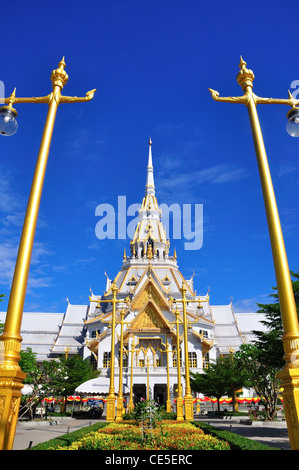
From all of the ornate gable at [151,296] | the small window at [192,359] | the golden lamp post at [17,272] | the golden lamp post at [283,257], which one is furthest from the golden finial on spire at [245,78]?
the small window at [192,359]

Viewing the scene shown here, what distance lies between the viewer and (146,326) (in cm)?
4238

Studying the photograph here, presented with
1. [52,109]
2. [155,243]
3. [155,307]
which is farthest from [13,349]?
[155,243]

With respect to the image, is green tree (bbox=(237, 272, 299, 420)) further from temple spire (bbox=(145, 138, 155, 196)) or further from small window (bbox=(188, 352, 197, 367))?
temple spire (bbox=(145, 138, 155, 196))

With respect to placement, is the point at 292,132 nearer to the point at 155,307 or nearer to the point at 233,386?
the point at 233,386

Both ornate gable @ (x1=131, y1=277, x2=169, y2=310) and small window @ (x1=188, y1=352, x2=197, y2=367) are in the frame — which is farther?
small window @ (x1=188, y1=352, x2=197, y2=367)

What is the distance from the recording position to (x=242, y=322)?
64.6 meters

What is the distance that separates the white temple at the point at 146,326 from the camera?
40.7 metres

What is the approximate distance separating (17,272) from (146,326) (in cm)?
3811

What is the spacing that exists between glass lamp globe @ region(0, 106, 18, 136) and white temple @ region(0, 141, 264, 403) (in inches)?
992

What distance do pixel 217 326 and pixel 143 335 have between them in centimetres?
2163

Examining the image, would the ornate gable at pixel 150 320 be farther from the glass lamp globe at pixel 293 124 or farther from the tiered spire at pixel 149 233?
the glass lamp globe at pixel 293 124

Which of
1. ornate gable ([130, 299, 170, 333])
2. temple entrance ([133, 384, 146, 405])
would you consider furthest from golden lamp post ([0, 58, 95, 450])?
temple entrance ([133, 384, 146, 405])

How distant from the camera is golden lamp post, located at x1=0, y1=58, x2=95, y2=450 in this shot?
4996mm
